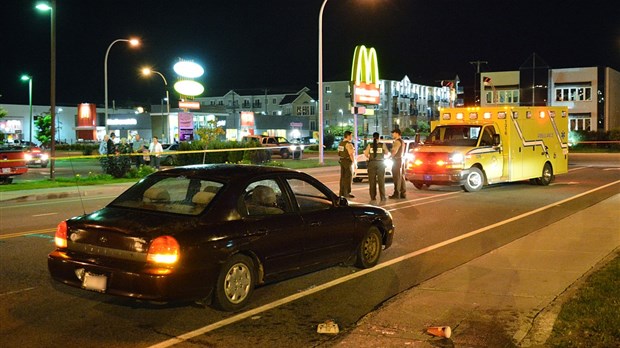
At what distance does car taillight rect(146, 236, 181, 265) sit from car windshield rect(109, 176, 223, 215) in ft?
1.80

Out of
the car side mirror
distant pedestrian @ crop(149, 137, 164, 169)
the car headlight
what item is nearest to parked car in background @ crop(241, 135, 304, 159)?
distant pedestrian @ crop(149, 137, 164, 169)

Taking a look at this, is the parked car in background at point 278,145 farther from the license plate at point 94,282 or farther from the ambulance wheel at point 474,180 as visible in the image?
the license plate at point 94,282

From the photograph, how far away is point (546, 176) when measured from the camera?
22.1 m

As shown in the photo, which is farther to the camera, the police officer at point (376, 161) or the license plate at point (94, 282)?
the police officer at point (376, 161)

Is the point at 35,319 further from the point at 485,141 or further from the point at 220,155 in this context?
the point at 220,155

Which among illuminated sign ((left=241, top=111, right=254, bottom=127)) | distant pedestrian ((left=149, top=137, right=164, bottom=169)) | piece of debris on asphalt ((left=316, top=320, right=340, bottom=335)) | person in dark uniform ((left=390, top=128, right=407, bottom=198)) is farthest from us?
illuminated sign ((left=241, top=111, right=254, bottom=127))

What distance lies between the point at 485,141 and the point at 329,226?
12.9 m

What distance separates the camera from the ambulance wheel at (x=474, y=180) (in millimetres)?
19203

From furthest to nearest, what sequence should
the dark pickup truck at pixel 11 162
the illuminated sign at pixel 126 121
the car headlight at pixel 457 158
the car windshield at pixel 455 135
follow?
1. the illuminated sign at pixel 126 121
2. the dark pickup truck at pixel 11 162
3. the car windshield at pixel 455 135
4. the car headlight at pixel 457 158

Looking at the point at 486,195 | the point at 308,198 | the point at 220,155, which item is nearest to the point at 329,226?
the point at 308,198

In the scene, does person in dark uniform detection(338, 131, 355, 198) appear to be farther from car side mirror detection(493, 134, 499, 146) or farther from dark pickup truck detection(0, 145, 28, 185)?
dark pickup truck detection(0, 145, 28, 185)

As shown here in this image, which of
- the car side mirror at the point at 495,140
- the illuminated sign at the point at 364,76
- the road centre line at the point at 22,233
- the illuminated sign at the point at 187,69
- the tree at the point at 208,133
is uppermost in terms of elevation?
the illuminated sign at the point at 187,69

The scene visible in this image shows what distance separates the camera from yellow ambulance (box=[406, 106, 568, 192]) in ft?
62.5

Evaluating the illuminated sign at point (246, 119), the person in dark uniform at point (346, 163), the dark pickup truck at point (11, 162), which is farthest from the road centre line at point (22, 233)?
the illuminated sign at point (246, 119)
